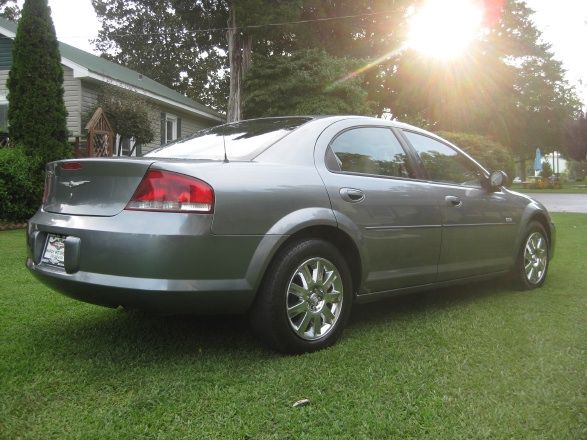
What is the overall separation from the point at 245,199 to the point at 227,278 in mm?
420

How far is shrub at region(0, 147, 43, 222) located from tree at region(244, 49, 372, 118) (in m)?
10.1

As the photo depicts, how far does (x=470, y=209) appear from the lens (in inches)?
174

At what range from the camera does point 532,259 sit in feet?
17.2

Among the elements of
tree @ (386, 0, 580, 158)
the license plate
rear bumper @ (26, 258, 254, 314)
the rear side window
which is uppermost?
tree @ (386, 0, 580, 158)

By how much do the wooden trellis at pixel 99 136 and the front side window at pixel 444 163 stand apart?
1038cm

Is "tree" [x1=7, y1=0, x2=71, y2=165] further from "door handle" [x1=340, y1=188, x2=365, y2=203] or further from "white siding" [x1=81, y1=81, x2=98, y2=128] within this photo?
"door handle" [x1=340, y1=188, x2=365, y2=203]

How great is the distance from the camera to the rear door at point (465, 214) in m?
4.21

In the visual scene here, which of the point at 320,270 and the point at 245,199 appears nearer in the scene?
the point at 245,199

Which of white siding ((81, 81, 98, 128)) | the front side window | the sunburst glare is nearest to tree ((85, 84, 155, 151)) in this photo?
white siding ((81, 81, 98, 128))

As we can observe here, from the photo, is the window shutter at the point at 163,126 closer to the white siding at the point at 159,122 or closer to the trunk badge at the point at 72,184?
the white siding at the point at 159,122

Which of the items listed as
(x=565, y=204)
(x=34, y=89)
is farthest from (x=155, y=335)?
(x=565, y=204)

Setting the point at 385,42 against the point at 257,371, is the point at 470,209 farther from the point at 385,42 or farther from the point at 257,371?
the point at 385,42

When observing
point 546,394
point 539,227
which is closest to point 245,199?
point 546,394

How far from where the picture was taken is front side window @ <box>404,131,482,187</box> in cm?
434
